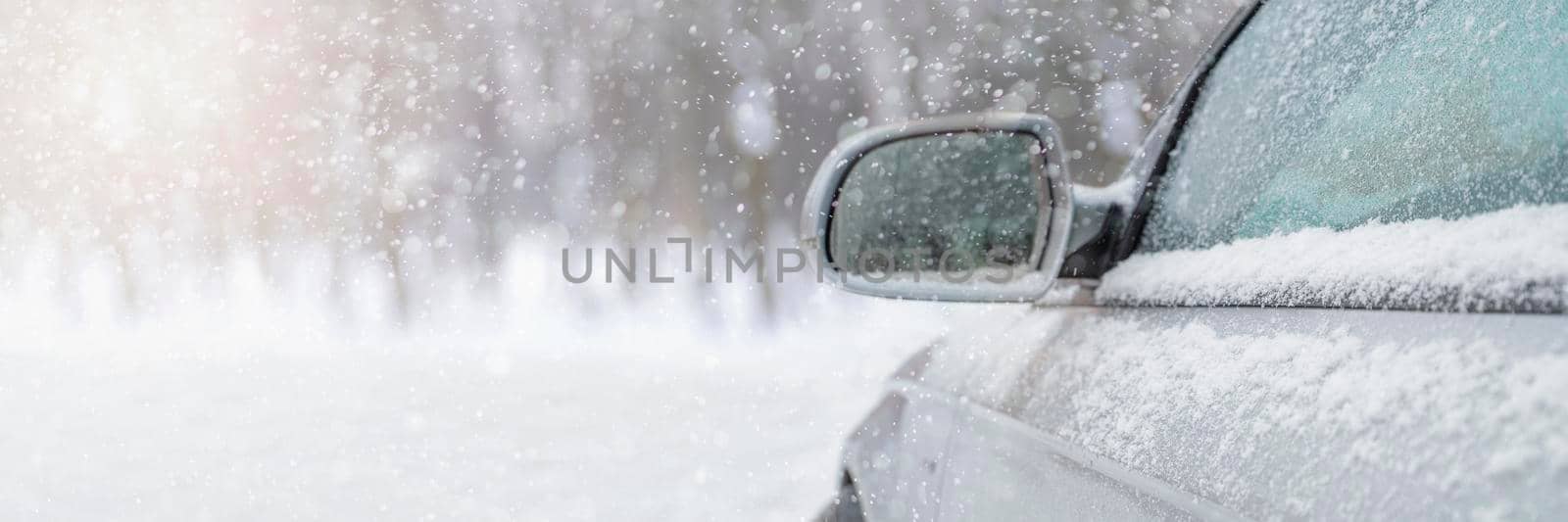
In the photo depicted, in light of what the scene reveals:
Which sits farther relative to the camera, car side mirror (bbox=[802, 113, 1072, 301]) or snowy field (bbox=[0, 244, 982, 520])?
snowy field (bbox=[0, 244, 982, 520])

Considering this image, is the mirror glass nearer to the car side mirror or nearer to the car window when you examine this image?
the car side mirror

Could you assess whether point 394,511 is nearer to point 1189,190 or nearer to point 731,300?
point 1189,190

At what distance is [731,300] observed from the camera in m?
31.2

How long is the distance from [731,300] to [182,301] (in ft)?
72.2

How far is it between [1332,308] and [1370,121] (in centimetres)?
41

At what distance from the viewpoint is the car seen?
74cm

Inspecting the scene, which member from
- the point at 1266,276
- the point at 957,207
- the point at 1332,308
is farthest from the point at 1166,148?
the point at 1332,308

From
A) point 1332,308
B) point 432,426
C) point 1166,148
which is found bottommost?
point 432,426

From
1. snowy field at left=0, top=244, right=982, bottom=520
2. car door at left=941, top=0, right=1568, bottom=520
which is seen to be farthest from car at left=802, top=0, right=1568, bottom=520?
snowy field at left=0, top=244, right=982, bottom=520

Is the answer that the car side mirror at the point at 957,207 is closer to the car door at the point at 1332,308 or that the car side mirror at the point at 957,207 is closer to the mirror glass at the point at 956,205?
the mirror glass at the point at 956,205

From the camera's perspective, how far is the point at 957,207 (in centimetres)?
192

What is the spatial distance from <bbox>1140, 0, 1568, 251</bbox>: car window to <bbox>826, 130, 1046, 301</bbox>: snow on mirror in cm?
24

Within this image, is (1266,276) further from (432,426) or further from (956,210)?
(432,426)

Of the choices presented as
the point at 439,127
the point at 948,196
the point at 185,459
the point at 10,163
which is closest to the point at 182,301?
the point at 439,127
